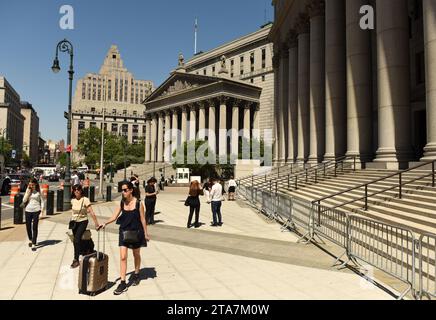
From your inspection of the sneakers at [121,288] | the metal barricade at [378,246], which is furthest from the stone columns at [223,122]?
the sneakers at [121,288]

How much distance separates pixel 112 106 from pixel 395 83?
151525 millimetres

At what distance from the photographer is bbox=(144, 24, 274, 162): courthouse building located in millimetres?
66875

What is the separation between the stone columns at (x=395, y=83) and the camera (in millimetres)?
16922

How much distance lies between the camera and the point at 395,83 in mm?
17078

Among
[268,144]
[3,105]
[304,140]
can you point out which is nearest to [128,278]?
[304,140]

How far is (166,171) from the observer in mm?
70000

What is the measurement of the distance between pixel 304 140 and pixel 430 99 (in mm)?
15435

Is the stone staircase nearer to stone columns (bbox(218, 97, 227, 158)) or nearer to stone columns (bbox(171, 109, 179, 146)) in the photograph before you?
stone columns (bbox(171, 109, 179, 146))

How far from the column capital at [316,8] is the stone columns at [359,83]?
5571 mm

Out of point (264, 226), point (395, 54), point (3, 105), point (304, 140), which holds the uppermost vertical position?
point (3, 105)

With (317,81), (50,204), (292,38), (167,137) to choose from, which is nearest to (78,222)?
(50,204)

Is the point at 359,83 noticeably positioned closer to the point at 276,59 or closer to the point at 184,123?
the point at 276,59
